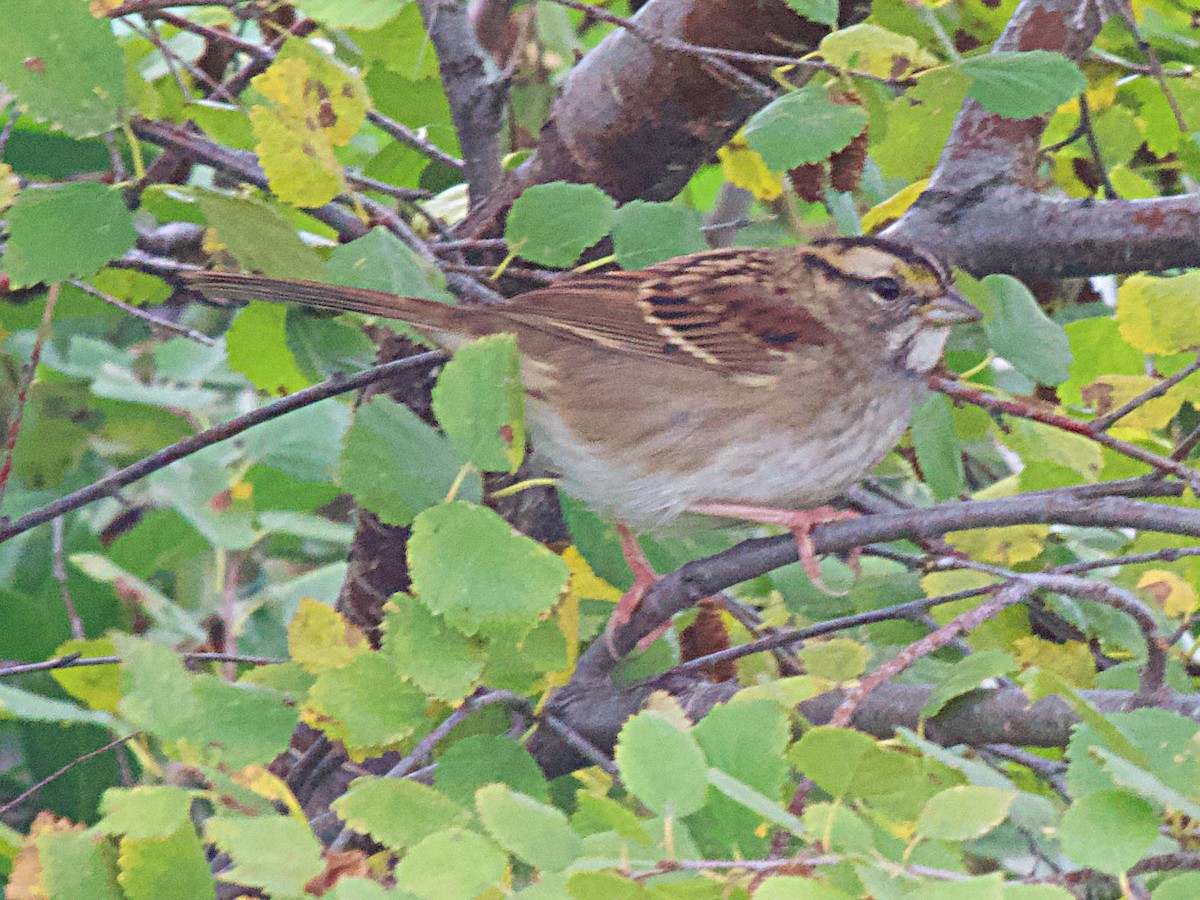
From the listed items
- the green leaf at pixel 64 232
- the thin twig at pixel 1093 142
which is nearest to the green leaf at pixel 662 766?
the green leaf at pixel 64 232

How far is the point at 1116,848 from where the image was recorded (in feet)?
3.11

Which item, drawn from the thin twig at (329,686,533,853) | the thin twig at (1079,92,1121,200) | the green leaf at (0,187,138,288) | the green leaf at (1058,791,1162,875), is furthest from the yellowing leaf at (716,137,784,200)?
the green leaf at (1058,791,1162,875)

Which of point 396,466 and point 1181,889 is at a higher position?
point 396,466

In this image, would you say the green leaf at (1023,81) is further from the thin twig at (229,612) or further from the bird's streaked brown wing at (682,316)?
the thin twig at (229,612)

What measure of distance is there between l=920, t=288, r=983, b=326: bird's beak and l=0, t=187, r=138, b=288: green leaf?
3.69ft

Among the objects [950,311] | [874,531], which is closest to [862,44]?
[874,531]

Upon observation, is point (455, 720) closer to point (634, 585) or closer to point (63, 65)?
point (634, 585)

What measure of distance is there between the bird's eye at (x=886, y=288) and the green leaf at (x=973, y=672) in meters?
0.99

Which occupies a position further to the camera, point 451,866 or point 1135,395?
point 1135,395

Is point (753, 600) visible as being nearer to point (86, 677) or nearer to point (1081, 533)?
point (1081, 533)

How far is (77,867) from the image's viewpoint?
1.10 m

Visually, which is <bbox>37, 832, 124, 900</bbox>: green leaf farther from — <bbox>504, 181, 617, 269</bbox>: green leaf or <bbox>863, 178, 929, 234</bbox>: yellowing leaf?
<bbox>863, 178, 929, 234</bbox>: yellowing leaf

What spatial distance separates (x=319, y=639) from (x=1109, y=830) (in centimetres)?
71

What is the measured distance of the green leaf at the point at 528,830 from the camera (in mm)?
947
